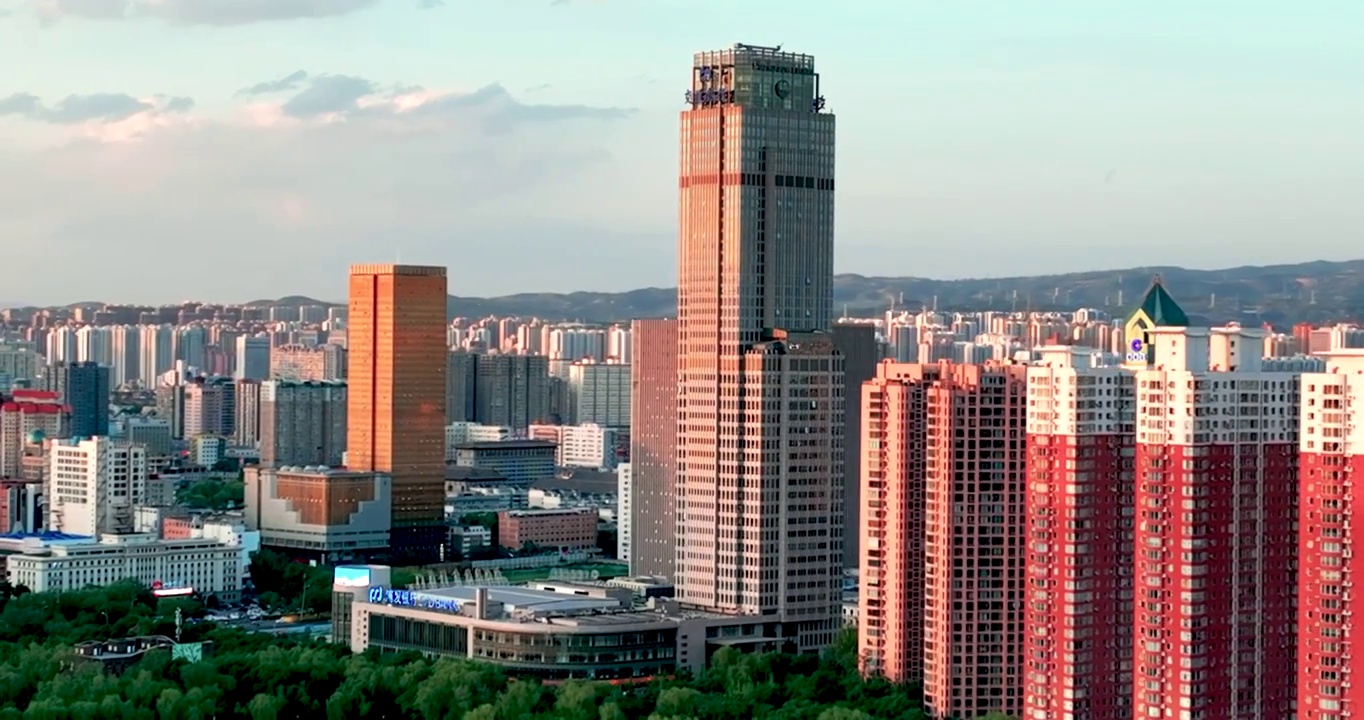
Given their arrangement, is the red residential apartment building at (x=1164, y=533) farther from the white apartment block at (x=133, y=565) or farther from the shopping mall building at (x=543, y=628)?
the white apartment block at (x=133, y=565)

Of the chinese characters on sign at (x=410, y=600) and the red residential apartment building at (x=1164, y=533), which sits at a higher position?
the red residential apartment building at (x=1164, y=533)

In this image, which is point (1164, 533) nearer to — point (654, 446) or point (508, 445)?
point (654, 446)

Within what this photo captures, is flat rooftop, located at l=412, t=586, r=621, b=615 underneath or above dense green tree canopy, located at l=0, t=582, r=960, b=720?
above

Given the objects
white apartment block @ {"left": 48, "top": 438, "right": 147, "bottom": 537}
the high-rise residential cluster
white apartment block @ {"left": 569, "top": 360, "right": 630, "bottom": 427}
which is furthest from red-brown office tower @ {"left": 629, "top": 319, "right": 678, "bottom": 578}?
white apartment block @ {"left": 569, "top": 360, "right": 630, "bottom": 427}

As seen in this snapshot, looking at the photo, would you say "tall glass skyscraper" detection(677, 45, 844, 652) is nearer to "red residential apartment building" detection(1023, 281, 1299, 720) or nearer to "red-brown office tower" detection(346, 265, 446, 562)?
"red residential apartment building" detection(1023, 281, 1299, 720)

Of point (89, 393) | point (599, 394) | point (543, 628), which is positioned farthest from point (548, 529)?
point (599, 394)

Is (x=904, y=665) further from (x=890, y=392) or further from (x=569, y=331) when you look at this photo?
(x=569, y=331)

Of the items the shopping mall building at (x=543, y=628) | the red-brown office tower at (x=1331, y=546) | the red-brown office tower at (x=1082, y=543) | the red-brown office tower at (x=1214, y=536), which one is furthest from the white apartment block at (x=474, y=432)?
the red-brown office tower at (x=1331, y=546)
